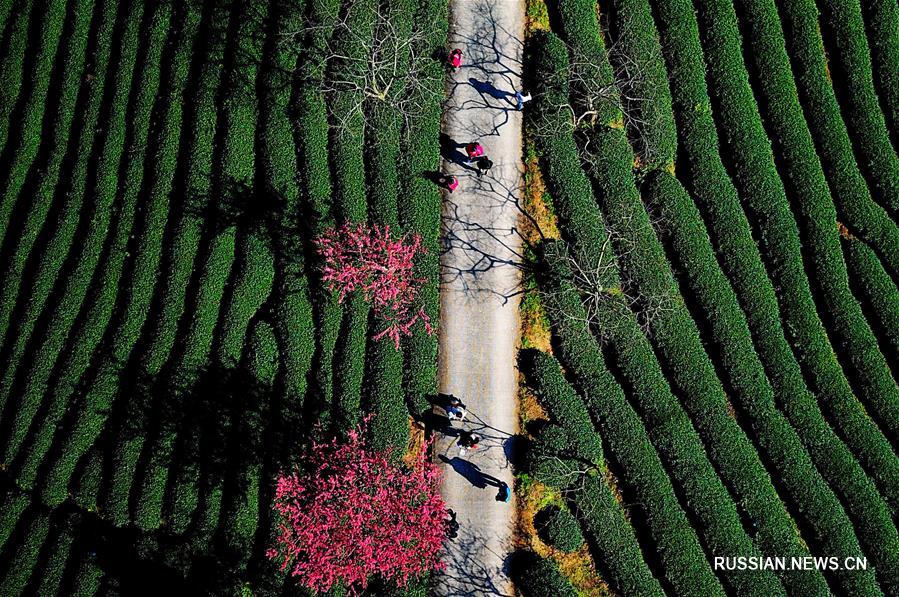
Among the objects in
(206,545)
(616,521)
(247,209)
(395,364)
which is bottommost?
(206,545)

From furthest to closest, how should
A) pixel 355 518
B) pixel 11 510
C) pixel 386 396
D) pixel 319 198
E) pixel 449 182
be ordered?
pixel 449 182 < pixel 319 198 < pixel 11 510 < pixel 386 396 < pixel 355 518

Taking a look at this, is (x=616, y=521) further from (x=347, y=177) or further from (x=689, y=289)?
(x=347, y=177)

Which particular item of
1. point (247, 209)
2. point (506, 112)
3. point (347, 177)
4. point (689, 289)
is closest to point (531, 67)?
point (506, 112)

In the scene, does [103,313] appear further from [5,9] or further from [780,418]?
[780,418]

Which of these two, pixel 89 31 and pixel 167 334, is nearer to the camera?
pixel 167 334

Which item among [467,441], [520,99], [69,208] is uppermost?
[520,99]

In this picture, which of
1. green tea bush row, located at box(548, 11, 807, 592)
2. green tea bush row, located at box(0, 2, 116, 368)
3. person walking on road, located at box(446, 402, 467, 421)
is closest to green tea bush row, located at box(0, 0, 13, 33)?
green tea bush row, located at box(0, 2, 116, 368)

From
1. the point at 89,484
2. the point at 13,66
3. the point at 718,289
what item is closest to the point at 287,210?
the point at 89,484
